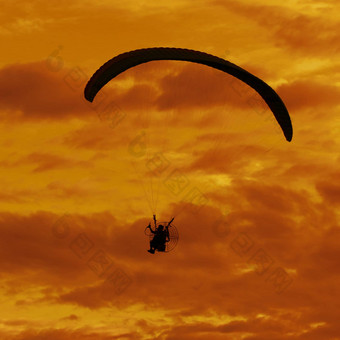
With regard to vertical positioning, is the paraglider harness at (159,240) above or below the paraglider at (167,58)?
below

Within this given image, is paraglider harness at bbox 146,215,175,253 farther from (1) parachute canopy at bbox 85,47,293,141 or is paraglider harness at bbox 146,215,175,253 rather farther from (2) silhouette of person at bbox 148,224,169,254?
(1) parachute canopy at bbox 85,47,293,141

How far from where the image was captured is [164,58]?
A: 188ft

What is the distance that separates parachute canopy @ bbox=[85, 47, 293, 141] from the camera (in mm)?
57688

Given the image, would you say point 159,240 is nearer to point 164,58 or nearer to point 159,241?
point 159,241

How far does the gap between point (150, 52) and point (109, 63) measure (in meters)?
2.18

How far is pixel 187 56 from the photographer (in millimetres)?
57625

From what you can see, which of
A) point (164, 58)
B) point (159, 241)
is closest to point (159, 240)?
point (159, 241)

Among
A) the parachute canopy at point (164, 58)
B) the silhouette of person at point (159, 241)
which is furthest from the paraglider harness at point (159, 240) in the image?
the parachute canopy at point (164, 58)

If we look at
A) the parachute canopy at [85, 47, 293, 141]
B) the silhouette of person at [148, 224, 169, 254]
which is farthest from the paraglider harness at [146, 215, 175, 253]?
the parachute canopy at [85, 47, 293, 141]

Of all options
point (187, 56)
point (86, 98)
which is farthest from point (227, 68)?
point (86, 98)

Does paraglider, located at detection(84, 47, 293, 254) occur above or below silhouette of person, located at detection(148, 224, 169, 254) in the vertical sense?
above

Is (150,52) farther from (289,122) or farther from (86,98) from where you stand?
(289,122)

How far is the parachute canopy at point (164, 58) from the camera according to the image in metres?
57.7

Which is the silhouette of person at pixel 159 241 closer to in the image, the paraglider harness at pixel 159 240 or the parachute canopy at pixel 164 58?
the paraglider harness at pixel 159 240
